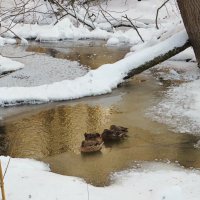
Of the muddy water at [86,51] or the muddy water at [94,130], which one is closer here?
the muddy water at [94,130]

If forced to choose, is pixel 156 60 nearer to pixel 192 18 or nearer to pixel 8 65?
pixel 192 18

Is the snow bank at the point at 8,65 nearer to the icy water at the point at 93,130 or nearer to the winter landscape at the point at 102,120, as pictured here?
the winter landscape at the point at 102,120

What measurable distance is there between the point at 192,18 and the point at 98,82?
2183 mm

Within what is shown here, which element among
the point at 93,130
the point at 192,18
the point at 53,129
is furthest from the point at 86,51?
the point at 93,130

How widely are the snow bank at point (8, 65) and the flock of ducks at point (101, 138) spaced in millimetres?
5058

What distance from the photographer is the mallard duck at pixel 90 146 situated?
20.2 feet

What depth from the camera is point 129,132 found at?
6.87m

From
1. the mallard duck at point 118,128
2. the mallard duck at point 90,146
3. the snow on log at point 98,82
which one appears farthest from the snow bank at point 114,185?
the snow on log at point 98,82

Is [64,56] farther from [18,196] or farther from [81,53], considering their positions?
[18,196]

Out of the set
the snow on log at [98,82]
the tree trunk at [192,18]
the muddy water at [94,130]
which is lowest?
the muddy water at [94,130]

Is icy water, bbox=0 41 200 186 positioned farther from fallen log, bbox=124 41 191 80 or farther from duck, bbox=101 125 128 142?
fallen log, bbox=124 41 191 80

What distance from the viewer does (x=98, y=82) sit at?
938 centimetres

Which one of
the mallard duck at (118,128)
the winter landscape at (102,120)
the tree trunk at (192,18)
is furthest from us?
the tree trunk at (192,18)

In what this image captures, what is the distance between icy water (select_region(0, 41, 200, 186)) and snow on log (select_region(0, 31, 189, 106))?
29 centimetres
